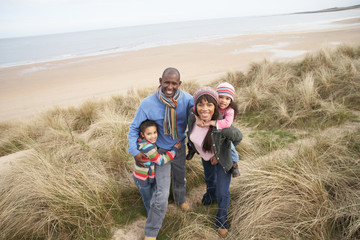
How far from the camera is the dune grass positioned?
213 cm

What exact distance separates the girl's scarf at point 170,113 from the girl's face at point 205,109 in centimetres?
29

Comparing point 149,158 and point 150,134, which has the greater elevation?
point 150,134

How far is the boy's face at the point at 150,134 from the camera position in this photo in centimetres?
229

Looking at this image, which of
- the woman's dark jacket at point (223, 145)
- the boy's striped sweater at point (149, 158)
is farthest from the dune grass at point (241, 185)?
the boy's striped sweater at point (149, 158)

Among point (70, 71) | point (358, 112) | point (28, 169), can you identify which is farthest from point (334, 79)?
point (70, 71)

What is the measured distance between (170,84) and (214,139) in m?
0.73

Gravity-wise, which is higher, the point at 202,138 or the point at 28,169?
the point at 202,138

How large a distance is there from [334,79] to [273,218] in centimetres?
479

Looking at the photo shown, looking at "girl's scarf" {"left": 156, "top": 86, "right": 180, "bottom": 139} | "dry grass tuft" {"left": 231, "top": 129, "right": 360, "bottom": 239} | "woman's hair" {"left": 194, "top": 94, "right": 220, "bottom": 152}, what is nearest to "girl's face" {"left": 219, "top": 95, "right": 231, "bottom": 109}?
"woman's hair" {"left": 194, "top": 94, "right": 220, "bottom": 152}

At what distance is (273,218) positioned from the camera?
7.13 feet

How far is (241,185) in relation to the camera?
8.80ft

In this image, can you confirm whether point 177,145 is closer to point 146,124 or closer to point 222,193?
point 146,124

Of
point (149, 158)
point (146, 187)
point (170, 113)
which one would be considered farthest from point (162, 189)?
point (170, 113)

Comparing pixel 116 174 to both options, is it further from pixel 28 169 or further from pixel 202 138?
pixel 202 138
